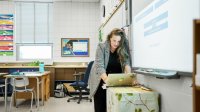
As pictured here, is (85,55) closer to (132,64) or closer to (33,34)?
(33,34)

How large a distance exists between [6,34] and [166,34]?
22.2 ft

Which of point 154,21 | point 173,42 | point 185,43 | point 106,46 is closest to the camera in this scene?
point 185,43

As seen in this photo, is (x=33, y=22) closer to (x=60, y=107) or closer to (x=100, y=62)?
(x=60, y=107)

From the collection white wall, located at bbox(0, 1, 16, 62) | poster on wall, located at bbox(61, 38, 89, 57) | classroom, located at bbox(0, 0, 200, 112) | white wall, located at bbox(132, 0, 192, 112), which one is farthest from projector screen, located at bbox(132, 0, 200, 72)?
white wall, located at bbox(0, 1, 16, 62)

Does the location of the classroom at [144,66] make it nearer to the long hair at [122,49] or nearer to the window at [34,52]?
the long hair at [122,49]

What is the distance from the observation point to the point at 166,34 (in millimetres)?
1952

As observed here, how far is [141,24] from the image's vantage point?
103 inches

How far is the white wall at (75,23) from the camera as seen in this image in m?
7.99

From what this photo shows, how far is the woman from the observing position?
9.10ft

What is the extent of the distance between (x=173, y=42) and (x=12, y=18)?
6900 millimetres

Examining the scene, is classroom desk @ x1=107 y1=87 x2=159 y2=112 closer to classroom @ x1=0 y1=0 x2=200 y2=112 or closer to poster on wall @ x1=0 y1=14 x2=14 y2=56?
classroom @ x1=0 y1=0 x2=200 y2=112

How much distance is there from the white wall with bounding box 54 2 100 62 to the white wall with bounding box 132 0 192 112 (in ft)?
18.7

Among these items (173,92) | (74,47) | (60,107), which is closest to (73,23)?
(74,47)

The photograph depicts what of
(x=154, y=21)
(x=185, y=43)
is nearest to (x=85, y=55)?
(x=154, y=21)
